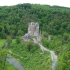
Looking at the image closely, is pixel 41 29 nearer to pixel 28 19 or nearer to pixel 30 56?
pixel 28 19

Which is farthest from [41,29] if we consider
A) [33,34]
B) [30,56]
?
[30,56]

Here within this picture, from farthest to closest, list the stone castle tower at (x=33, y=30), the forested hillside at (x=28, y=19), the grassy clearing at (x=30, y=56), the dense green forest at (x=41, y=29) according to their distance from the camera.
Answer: the forested hillside at (x=28, y=19), the stone castle tower at (x=33, y=30), the dense green forest at (x=41, y=29), the grassy clearing at (x=30, y=56)

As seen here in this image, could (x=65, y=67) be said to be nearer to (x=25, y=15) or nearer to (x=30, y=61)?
(x=30, y=61)

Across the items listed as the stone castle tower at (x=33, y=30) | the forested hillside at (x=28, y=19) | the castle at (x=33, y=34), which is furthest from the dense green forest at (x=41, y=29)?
the stone castle tower at (x=33, y=30)

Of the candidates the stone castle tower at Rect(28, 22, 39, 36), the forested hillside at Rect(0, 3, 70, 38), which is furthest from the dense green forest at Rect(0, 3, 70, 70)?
the stone castle tower at Rect(28, 22, 39, 36)

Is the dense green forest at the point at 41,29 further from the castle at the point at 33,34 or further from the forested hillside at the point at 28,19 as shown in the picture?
the castle at the point at 33,34

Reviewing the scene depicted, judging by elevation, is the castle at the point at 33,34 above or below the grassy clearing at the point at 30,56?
above

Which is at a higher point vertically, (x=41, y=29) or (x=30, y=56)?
(x=30, y=56)

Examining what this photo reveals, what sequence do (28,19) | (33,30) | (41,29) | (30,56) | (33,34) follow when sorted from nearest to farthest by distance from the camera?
1. (30,56)
2. (33,34)
3. (33,30)
4. (41,29)
5. (28,19)
